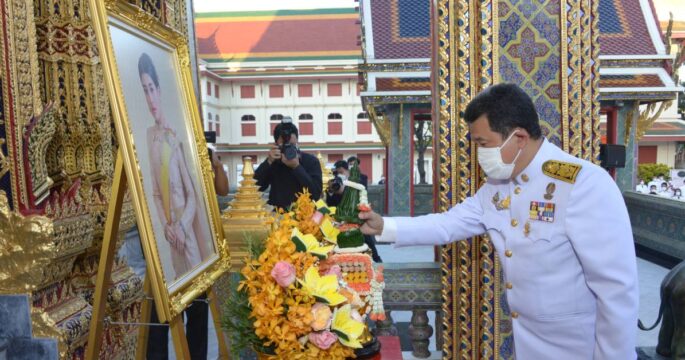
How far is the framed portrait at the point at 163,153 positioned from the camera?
1.50 m

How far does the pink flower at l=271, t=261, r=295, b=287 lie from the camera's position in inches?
60.8

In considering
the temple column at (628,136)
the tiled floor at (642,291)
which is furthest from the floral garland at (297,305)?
the temple column at (628,136)

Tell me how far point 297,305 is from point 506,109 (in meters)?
0.95

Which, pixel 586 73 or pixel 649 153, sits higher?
pixel 586 73

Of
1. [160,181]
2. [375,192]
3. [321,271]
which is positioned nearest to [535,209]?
[321,271]

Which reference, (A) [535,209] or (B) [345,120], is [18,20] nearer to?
(A) [535,209]

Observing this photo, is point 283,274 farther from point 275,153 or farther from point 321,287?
point 275,153

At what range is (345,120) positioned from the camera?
2653 centimetres

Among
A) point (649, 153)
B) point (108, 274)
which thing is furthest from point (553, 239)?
point (649, 153)

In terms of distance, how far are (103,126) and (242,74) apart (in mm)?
23431

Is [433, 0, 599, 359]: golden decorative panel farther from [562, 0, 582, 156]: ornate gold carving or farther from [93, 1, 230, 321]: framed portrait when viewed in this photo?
[93, 1, 230, 321]: framed portrait

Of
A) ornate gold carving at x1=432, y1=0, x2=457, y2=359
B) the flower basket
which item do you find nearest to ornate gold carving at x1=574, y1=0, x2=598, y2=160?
ornate gold carving at x1=432, y1=0, x2=457, y2=359

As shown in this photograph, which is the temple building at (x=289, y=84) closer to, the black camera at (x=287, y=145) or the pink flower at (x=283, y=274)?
the black camera at (x=287, y=145)

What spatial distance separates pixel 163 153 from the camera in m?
1.82
